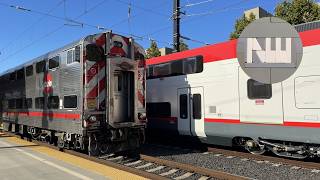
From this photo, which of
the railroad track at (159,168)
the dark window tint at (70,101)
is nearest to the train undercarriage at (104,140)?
the railroad track at (159,168)

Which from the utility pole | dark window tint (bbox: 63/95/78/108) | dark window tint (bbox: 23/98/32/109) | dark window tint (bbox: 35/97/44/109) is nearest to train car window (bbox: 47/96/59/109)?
dark window tint (bbox: 63/95/78/108)

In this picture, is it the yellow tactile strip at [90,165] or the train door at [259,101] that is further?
the train door at [259,101]

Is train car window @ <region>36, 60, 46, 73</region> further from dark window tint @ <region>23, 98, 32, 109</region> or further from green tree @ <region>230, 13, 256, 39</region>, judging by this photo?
green tree @ <region>230, 13, 256, 39</region>

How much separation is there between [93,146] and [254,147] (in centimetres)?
469

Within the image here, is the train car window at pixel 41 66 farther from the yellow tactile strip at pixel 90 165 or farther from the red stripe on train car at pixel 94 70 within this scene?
the red stripe on train car at pixel 94 70

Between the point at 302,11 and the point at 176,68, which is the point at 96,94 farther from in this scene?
the point at 302,11

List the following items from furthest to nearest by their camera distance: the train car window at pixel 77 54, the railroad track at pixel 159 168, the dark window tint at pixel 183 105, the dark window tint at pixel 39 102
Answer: the dark window tint at pixel 39 102 < the dark window tint at pixel 183 105 < the train car window at pixel 77 54 < the railroad track at pixel 159 168

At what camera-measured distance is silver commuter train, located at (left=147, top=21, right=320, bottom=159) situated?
395 inches

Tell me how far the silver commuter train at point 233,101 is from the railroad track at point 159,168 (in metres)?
2.41

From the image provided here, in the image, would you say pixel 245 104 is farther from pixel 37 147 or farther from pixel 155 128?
pixel 37 147

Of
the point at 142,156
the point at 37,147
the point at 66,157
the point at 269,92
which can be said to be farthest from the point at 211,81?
the point at 37,147

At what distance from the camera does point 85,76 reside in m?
11.4

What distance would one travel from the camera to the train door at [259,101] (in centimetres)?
1069

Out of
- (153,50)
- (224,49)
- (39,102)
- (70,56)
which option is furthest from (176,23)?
(153,50)
